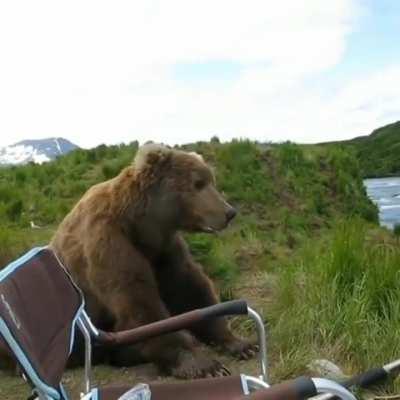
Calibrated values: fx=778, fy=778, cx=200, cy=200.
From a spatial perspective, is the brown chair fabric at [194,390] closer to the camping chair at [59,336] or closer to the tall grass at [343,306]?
the camping chair at [59,336]

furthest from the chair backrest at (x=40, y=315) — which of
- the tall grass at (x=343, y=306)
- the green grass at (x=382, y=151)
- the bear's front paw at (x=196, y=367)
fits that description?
the green grass at (x=382, y=151)

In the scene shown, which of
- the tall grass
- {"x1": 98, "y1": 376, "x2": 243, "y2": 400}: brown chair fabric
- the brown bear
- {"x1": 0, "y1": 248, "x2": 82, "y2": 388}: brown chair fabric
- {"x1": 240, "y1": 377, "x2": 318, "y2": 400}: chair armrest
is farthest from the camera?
the tall grass

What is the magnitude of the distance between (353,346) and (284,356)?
1.36 feet

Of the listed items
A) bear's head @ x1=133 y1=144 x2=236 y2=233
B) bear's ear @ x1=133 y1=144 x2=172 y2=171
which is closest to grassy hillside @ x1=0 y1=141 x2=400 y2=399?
bear's head @ x1=133 y1=144 x2=236 y2=233

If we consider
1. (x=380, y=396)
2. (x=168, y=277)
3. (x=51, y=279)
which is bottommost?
(x=380, y=396)

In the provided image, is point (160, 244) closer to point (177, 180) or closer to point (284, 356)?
point (177, 180)

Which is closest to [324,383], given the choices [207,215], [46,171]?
[207,215]

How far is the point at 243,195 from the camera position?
11.9 m

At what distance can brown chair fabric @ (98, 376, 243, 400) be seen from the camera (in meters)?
2.95

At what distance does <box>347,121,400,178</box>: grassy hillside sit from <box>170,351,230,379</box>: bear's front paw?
20.7 meters

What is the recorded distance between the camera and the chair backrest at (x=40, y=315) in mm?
2305

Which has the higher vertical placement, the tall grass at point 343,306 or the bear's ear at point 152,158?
the bear's ear at point 152,158

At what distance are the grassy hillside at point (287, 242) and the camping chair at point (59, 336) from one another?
4.84ft

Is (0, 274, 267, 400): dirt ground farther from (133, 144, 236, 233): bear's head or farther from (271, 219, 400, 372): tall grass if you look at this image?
(133, 144, 236, 233): bear's head
